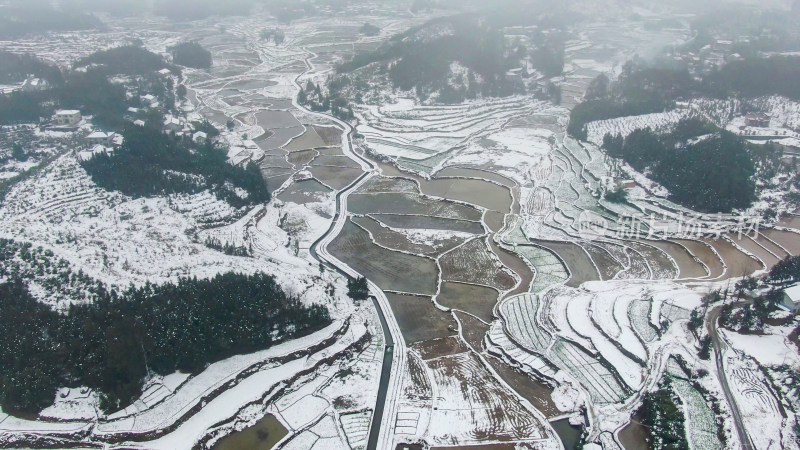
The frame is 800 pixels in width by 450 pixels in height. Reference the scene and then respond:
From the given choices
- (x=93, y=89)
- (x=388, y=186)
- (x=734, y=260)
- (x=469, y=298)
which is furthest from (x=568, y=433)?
(x=93, y=89)

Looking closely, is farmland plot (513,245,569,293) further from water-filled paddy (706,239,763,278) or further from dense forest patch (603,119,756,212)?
dense forest patch (603,119,756,212)

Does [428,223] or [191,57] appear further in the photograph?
[191,57]

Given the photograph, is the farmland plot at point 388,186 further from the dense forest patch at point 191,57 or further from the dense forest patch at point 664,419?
the dense forest patch at point 191,57

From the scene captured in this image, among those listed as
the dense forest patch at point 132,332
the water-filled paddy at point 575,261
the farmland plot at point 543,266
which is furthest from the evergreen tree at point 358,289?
the water-filled paddy at point 575,261

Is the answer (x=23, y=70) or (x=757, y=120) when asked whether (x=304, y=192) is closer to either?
(x=757, y=120)

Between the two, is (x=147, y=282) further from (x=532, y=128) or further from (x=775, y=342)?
(x=532, y=128)

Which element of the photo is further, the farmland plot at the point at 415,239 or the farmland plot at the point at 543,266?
the farmland plot at the point at 415,239
